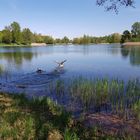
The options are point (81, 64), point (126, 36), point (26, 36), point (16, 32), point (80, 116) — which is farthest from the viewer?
point (126, 36)

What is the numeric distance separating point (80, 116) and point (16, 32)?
155 metres

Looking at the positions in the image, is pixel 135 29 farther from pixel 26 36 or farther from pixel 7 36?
pixel 7 36

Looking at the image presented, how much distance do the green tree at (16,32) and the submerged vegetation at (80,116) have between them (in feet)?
484

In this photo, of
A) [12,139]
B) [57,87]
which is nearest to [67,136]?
[12,139]

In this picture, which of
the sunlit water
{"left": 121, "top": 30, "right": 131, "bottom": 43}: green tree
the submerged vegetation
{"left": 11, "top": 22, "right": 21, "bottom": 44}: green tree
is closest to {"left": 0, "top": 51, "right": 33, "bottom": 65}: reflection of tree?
the sunlit water

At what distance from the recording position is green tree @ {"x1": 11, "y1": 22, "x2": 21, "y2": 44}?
161m

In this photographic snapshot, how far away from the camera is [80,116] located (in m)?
12.1

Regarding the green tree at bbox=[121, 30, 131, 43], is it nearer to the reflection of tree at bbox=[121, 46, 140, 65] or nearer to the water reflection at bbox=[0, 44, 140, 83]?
the reflection of tree at bbox=[121, 46, 140, 65]

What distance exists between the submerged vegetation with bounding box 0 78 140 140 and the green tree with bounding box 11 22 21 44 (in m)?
147

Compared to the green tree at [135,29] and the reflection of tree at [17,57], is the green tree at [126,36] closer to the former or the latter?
the green tree at [135,29]

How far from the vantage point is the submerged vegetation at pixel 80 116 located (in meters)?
8.23

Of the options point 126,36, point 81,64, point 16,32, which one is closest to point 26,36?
point 16,32

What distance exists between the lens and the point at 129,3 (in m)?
10.3

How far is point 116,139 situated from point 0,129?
374 cm
